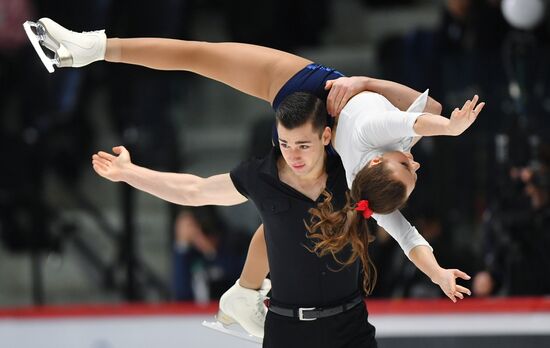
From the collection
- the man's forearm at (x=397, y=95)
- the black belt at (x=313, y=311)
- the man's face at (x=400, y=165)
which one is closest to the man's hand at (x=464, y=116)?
the man's face at (x=400, y=165)

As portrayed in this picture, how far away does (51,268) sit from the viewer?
7602mm

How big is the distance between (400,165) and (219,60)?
3.27 feet

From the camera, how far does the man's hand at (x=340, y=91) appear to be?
4.65 m

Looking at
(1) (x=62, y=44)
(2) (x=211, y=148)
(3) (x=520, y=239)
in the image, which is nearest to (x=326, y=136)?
(1) (x=62, y=44)

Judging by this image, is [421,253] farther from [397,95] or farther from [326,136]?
[397,95]

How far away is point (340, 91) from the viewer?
4.68m

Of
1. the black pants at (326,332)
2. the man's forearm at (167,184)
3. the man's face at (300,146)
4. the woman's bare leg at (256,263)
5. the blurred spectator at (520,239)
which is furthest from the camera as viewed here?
the blurred spectator at (520,239)

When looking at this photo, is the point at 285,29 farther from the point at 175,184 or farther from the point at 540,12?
the point at 175,184

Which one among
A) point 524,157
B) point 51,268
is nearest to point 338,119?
point 524,157

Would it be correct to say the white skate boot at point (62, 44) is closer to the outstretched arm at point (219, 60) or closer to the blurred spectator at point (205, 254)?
the outstretched arm at point (219, 60)

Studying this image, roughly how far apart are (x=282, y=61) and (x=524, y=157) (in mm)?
2116

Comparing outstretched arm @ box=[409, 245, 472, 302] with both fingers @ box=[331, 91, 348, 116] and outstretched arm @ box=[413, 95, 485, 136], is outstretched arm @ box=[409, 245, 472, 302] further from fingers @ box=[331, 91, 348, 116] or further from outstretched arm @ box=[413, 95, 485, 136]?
fingers @ box=[331, 91, 348, 116]

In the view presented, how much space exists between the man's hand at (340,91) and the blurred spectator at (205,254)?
256cm

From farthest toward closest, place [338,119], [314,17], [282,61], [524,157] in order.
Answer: [314,17] → [524,157] → [282,61] → [338,119]
